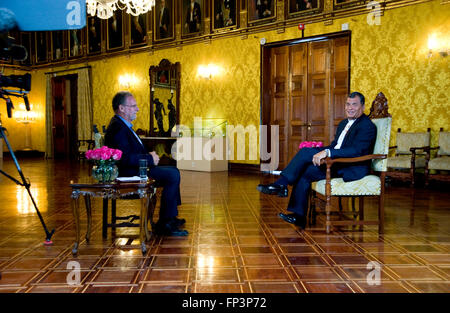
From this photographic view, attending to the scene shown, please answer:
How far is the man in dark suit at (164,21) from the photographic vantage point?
11.0 metres

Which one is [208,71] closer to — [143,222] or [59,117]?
[59,117]

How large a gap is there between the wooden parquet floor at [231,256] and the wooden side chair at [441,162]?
1.67 metres

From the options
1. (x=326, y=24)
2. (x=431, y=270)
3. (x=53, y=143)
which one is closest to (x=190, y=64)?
(x=326, y=24)

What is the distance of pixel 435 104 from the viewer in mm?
6934

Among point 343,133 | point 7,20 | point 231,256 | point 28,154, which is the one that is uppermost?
point 7,20

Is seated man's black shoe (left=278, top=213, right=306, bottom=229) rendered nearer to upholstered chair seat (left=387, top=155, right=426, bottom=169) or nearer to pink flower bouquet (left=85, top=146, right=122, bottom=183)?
pink flower bouquet (left=85, top=146, right=122, bottom=183)

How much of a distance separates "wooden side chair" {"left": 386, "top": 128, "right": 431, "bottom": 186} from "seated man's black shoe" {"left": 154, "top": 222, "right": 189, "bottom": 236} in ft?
15.4

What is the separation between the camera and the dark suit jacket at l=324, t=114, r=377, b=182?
3.72 metres

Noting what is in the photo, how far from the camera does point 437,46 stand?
678 centimetres

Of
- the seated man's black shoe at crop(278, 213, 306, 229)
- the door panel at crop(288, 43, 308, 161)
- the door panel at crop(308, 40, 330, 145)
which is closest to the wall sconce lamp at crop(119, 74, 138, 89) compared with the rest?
the door panel at crop(288, 43, 308, 161)

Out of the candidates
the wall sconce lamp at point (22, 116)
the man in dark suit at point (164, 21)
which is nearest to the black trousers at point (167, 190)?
the man in dark suit at point (164, 21)

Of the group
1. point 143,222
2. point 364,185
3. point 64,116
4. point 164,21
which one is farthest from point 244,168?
point 64,116

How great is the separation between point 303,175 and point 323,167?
240mm

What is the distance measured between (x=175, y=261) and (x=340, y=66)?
255 inches
